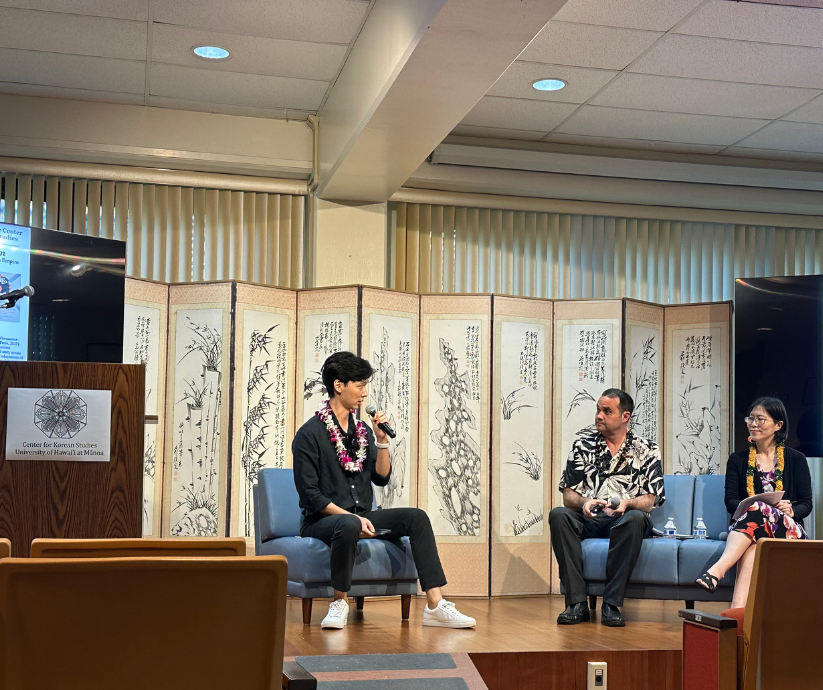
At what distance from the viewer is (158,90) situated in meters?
6.14

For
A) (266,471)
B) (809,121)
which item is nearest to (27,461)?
(266,471)

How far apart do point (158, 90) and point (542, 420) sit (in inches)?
129

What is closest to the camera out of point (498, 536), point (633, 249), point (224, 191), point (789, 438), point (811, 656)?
point (811, 656)

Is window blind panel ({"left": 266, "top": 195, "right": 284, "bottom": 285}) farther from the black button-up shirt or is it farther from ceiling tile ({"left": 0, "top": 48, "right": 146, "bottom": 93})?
the black button-up shirt

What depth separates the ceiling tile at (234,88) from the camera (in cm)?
590

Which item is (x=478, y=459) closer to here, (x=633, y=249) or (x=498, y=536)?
(x=498, y=536)

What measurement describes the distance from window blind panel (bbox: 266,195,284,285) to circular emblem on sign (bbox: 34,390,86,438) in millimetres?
3524

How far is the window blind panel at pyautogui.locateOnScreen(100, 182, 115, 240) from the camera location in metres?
6.48

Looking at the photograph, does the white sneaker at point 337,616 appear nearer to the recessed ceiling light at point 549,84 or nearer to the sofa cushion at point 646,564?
the sofa cushion at point 646,564

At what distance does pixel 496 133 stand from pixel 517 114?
433 millimetres

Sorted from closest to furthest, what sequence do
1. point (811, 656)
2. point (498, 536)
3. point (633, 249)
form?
point (811, 656) < point (498, 536) < point (633, 249)

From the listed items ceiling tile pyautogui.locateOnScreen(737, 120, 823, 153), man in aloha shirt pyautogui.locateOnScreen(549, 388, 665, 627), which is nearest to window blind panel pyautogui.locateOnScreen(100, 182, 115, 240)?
man in aloha shirt pyautogui.locateOnScreen(549, 388, 665, 627)

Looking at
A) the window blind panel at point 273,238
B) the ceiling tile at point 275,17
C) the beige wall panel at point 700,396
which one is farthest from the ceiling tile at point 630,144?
the ceiling tile at point 275,17

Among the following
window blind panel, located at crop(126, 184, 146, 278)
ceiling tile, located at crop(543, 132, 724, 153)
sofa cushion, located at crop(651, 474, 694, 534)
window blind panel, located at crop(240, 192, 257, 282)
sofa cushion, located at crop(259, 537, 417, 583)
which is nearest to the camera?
sofa cushion, located at crop(259, 537, 417, 583)
